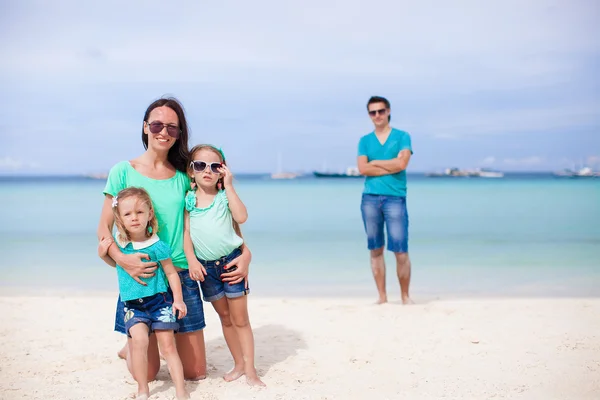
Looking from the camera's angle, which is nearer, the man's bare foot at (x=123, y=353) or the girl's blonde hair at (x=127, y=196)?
the girl's blonde hair at (x=127, y=196)

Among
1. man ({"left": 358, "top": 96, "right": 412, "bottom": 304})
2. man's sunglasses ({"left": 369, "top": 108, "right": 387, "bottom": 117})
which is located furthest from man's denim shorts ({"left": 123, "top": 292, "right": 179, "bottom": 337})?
man's sunglasses ({"left": 369, "top": 108, "right": 387, "bottom": 117})

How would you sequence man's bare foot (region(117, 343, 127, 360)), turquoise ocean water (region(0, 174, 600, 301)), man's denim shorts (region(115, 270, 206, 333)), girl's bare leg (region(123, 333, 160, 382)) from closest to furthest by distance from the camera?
man's denim shorts (region(115, 270, 206, 333))
girl's bare leg (region(123, 333, 160, 382))
man's bare foot (region(117, 343, 127, 360))
turquoise ocean water (region(0, 174, 600, 301))

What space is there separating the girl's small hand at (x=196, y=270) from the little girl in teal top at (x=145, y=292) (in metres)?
0.10

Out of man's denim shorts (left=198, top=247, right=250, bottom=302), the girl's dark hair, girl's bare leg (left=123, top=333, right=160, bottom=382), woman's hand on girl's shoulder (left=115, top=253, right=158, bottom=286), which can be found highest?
the girl's dark hair

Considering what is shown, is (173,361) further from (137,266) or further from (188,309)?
(137,266)

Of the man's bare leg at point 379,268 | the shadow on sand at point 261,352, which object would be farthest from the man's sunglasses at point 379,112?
the shadow on sand at point 261,352

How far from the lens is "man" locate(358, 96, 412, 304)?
18.2 feet

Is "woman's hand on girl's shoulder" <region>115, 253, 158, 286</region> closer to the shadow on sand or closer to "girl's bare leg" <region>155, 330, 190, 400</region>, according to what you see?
"girl's bare leg" <region>155, 330, 190, 400</region>

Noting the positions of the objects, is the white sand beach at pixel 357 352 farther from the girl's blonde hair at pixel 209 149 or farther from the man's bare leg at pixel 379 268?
the girl's blonde hair at pixel 209 149

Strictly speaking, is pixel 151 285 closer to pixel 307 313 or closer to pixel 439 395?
pixel 439 395

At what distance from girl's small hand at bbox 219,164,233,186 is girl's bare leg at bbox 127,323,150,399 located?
92cm

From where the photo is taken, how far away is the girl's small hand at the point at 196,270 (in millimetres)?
3270

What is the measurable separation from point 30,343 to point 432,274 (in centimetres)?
575

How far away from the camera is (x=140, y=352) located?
10.2 feet
